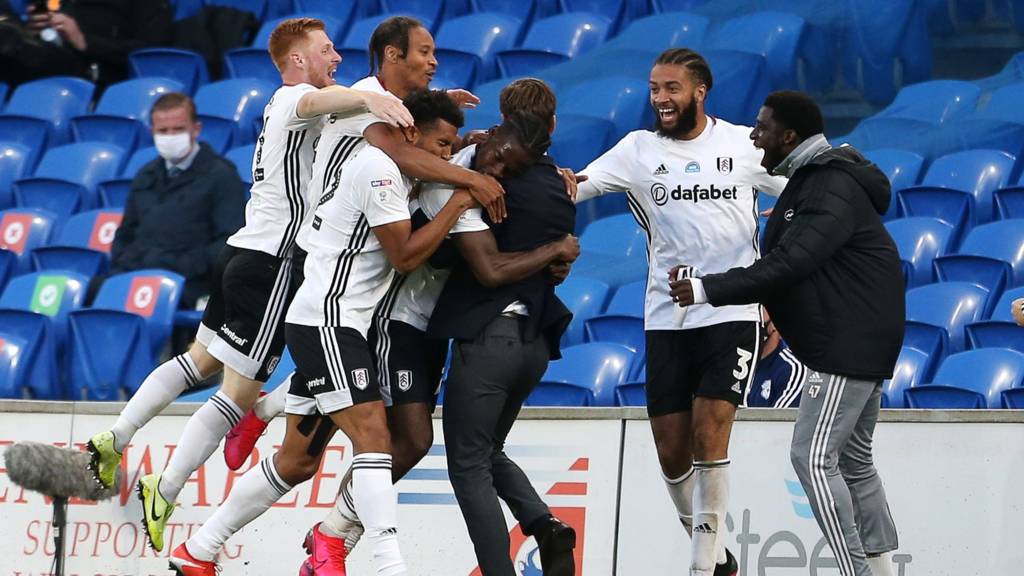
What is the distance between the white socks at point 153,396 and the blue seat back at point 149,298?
247cm

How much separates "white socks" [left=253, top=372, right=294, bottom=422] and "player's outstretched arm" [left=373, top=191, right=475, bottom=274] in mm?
1214

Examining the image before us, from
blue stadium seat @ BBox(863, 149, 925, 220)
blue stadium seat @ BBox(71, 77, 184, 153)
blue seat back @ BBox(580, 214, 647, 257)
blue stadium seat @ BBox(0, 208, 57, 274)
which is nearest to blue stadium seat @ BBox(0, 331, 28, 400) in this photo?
blue stadium seat @ BBox(0, 208, 57, 274)

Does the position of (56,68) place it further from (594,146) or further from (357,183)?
(357,183)

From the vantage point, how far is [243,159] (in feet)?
35.3

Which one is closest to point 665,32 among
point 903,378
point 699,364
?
point 903,378

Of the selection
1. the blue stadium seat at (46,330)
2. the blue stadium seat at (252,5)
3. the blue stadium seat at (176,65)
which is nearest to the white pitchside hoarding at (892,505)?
the blue stadium seat at (46,330)

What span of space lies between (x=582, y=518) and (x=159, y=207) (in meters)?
4.03

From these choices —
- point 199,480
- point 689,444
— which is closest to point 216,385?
point 199,480

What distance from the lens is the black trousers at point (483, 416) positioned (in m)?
5.80

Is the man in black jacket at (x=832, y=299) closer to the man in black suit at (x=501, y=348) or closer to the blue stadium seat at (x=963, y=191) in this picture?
the man in black suit at (x=501, y=348)

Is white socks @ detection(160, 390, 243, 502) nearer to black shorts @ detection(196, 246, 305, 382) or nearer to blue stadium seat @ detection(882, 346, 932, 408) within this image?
black shorts @ detection(196, 246, 305, 382)

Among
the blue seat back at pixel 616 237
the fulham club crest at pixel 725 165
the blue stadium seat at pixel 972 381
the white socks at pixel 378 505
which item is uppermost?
the fulham club crest at pixel 725 165

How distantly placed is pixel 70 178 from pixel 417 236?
6.33 m

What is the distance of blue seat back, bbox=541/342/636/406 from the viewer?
330 inches
